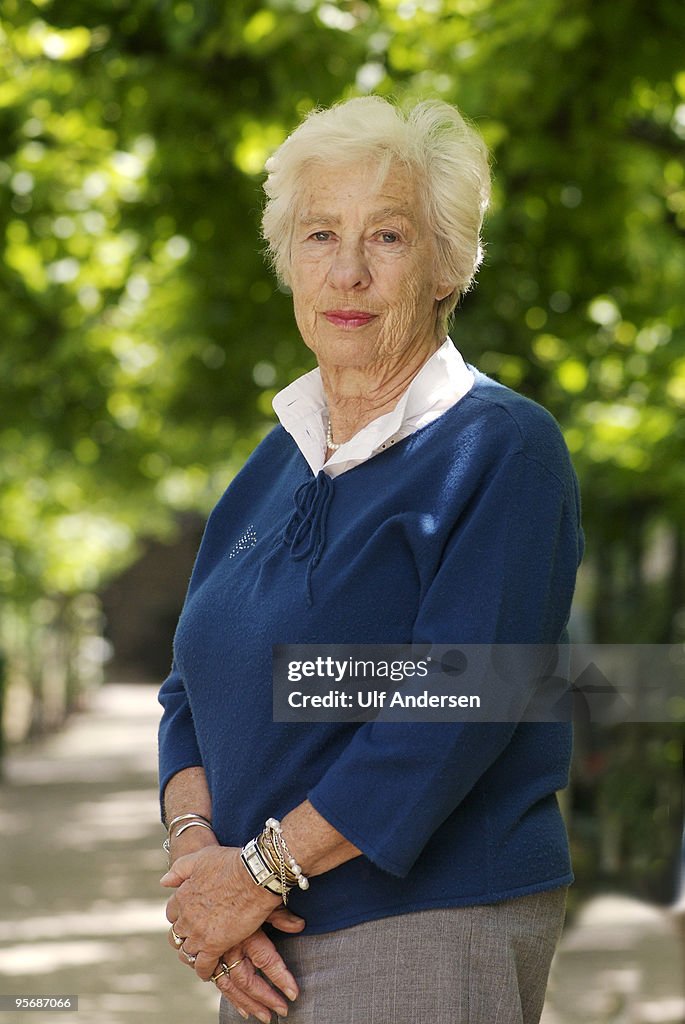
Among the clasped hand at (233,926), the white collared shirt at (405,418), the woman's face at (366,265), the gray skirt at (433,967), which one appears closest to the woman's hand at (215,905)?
the clasped hand at (233,926)

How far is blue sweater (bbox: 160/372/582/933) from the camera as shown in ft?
6.15

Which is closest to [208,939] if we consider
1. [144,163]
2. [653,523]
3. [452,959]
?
[452,959]

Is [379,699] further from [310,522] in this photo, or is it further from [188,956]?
[188,956]

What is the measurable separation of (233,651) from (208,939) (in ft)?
1.29

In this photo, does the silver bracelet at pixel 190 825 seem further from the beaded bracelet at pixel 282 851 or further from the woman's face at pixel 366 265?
the woman's face at pixel 366 265

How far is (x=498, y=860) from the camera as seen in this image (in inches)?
76.0

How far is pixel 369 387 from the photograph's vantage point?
7.25 feet

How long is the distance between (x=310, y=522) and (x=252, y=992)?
654 mm

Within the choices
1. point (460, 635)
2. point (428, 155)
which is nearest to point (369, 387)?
point (428, 155)

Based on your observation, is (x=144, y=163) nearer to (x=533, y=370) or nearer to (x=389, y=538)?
(x=533, y=370)

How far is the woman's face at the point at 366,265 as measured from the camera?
84.7 inches

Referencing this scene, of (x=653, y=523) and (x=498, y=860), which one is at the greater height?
(x=653, y=523)

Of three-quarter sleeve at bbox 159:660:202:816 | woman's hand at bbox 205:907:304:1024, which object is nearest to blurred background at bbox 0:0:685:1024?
three-quarter sleeve at bbox 159:660:202:816

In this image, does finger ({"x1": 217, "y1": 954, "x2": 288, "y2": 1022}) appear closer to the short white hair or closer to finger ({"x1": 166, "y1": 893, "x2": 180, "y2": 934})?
finger ({"x1": 166, "y1": 893, "x2": 180, "y2": 934})
